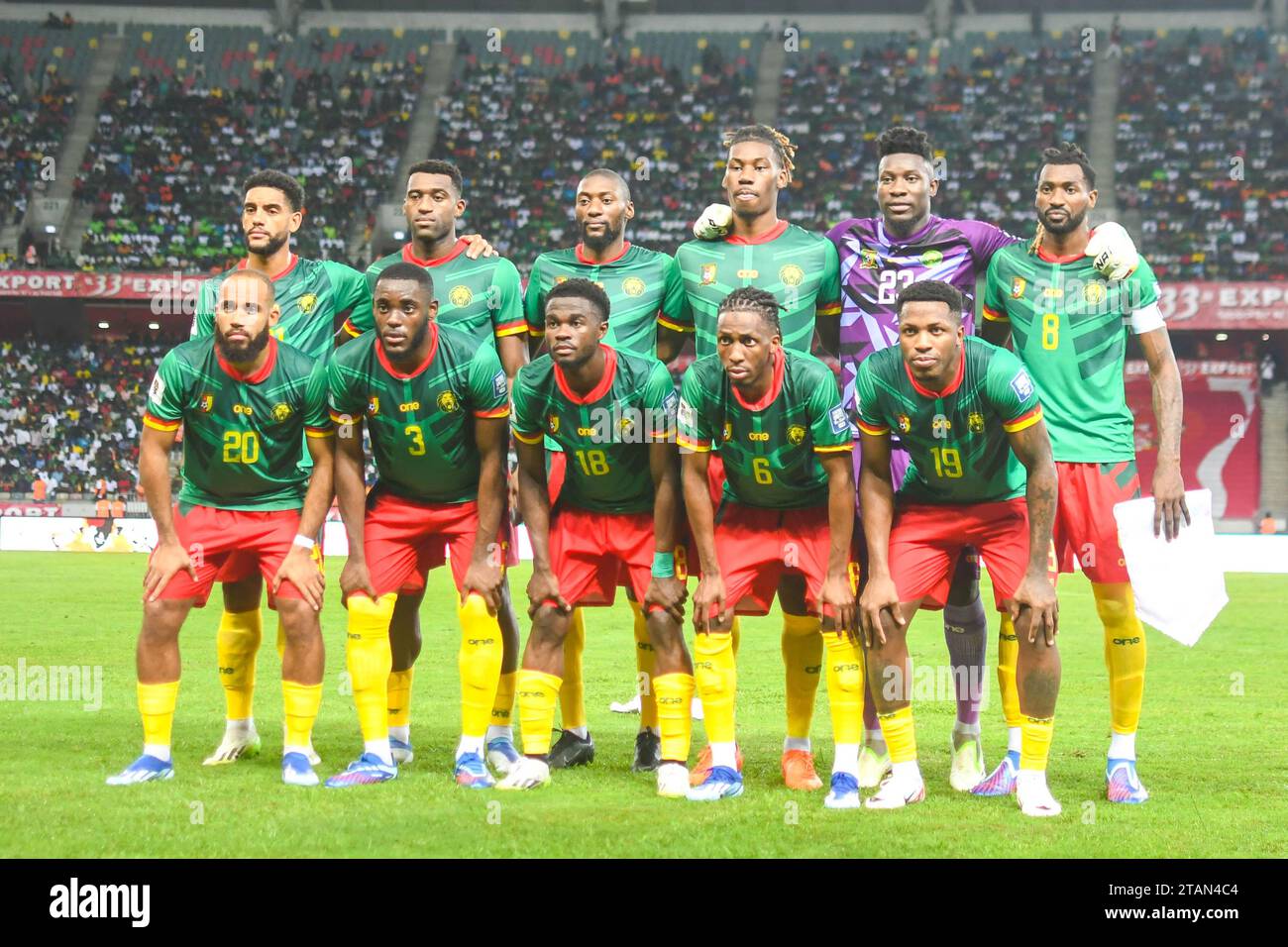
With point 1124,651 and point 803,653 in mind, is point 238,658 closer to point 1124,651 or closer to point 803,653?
point 803,653

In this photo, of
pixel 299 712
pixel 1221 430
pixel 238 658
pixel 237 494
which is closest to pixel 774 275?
pixel 237 494

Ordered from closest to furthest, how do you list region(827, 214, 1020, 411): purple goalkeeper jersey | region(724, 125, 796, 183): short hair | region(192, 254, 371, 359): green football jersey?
region(827, 214, 1020, 411): purple goalkeeper jersey, region(724, 125, 796, 183): short hair, region(192, 254, 371, 359): green football jersey

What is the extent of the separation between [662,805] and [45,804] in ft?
8.02

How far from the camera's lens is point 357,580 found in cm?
637

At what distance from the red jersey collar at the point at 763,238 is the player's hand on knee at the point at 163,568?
9.60ft

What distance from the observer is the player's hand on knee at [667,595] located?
246 inches

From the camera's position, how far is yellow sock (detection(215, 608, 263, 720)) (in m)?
6.95

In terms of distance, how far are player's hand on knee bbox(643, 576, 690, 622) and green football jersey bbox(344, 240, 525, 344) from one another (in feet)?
5.08

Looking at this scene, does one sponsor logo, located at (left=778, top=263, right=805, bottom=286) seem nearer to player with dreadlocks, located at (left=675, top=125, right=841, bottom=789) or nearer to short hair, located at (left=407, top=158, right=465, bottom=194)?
player with dreadlocks, located at (left=675, top=125, right=841, bottom=789)

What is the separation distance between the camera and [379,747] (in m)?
6.35

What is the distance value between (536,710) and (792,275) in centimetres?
234

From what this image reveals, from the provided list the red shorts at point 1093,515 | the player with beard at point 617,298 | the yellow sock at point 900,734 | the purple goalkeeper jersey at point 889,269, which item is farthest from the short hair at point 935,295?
the yellow sock at point 900,734

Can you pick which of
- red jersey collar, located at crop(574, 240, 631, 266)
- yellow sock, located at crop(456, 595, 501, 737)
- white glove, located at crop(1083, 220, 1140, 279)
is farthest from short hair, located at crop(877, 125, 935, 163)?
yellow sock, located at crop(456, 595, 501, 737)

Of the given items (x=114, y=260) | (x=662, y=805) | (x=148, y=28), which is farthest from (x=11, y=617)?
(x=148, y=28)
